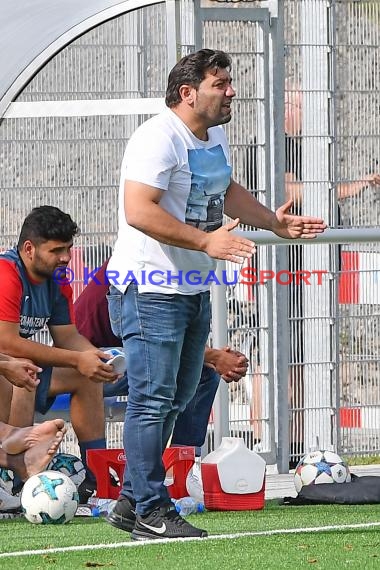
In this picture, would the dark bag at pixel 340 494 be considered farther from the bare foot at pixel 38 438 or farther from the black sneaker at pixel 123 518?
the black sneaker at pixel 123 518

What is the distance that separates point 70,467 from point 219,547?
182 cm

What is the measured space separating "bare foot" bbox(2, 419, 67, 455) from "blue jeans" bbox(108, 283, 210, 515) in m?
1.21

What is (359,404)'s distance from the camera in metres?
9.34

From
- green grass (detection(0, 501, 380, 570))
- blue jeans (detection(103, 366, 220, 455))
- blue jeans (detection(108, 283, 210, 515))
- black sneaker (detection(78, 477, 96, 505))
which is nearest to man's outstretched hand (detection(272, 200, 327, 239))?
blue jeans (detection(108, 283, 210, 515))

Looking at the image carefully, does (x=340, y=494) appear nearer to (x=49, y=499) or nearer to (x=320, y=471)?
(x=320, y=471)

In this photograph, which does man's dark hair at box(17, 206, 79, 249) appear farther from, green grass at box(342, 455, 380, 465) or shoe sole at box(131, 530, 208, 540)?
green grass at box(342, 455, 380, 465)

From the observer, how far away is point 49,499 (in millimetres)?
6367

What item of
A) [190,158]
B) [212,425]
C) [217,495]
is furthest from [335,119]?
[190,158]

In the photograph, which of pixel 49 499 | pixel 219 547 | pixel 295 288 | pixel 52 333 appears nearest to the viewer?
pixel 219 547

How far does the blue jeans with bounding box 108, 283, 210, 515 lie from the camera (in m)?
5.48

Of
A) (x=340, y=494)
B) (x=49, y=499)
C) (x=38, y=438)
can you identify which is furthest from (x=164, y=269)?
(x=340, y=494)

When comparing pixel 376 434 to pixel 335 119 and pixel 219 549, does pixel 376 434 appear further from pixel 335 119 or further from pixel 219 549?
pixel 219 549

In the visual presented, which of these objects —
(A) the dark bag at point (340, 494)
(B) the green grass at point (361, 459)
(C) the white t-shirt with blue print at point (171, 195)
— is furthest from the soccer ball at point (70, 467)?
(B) the green grass at point (361, 459)

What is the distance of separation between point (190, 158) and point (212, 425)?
3.33 meters
